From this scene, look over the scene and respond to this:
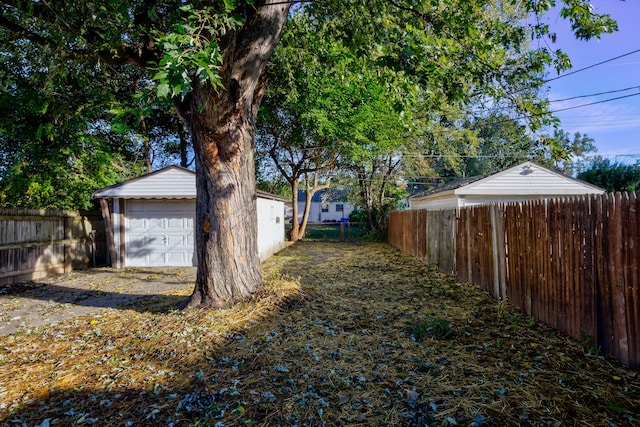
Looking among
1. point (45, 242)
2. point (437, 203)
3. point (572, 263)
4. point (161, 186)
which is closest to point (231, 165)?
point (572, 263)

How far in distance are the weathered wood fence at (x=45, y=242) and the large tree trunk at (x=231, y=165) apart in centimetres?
619

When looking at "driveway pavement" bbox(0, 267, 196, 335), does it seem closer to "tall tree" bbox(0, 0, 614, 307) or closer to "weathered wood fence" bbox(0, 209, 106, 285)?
"weathered wood fence" bbox(0, 209, 106, 285)

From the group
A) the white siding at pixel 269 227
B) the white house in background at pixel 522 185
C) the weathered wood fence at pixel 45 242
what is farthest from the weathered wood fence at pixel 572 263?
the weathered wood fence at pixel 45 242

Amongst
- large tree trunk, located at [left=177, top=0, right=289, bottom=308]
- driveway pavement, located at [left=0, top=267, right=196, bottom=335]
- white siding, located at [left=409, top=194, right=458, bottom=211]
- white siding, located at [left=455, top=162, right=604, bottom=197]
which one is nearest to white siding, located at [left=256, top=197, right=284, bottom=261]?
driveway pavement, located at [left=0, top=267, right=196, bottom=335]

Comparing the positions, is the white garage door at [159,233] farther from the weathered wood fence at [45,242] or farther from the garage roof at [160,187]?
the weathered wood fence at [45,242]

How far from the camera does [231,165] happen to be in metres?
4.64

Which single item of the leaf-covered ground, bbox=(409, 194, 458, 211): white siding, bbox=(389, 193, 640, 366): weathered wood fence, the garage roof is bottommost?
the leaf-covered ground

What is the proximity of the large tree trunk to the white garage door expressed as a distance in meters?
6.31

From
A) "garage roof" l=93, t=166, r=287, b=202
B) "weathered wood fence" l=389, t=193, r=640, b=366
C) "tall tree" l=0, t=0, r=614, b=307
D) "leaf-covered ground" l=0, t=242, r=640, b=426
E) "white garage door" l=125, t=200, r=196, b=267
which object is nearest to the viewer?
"leaf-covered ground" l=0, t=242, r=640, b=426

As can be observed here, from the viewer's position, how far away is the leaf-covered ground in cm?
253

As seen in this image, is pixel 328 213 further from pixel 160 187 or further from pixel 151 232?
pixel 160 187

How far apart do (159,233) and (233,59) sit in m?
7.99

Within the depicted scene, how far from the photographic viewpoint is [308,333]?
13.4ft

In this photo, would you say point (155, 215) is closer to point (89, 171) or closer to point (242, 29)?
point (89, 171)
